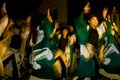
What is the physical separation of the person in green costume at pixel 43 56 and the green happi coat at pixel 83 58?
54cm

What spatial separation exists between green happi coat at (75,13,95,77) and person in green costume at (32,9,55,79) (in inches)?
21.2

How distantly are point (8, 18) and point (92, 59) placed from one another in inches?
62.9

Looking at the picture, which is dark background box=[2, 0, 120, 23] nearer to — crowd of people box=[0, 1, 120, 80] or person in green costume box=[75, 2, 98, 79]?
crowd of people box=[0, 1, 120, 80]

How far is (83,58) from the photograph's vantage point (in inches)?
196

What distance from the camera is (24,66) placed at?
482 centimetres

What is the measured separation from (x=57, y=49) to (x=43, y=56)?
16.8 inches

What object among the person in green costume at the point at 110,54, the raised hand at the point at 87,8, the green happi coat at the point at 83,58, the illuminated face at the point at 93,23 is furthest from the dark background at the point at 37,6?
→ the person in green costume at the point at 110,54

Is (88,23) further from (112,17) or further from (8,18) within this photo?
(8,18)

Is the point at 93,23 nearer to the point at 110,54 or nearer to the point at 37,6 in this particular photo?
the point at 110,54

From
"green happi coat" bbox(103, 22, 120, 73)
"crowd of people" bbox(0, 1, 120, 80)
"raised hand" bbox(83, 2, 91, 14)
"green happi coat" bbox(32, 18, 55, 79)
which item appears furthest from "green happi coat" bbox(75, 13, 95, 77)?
"green happi coat" bbox(32, 18, 55, 79)

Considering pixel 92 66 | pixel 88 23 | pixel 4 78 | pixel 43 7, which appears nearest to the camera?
pixel 4 78

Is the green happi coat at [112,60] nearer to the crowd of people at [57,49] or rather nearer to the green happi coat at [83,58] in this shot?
the crowd of people at [57,49]

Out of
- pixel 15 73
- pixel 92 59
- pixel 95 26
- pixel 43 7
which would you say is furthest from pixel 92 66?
pixel 43 7

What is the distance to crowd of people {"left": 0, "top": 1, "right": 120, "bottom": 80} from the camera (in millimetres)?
4672
